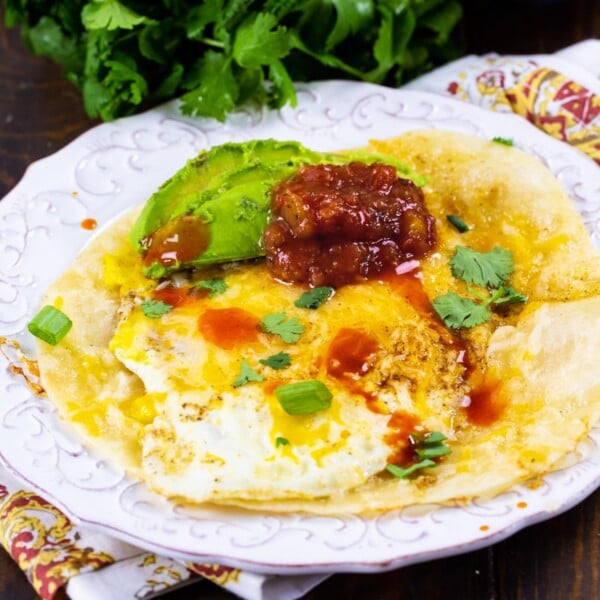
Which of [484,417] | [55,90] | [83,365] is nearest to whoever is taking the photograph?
[484,417]

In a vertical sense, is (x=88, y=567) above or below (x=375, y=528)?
below

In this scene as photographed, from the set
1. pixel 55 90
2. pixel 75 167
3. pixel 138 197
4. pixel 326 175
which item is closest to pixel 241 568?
pixel 326 175

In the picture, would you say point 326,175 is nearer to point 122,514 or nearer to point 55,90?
point 122,514

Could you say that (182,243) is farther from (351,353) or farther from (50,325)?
(351,353)

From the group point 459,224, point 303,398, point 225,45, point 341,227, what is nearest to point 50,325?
point 303,398

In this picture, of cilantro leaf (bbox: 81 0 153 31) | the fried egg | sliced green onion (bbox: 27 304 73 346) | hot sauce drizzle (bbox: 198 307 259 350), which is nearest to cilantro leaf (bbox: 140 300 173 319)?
the fried egg

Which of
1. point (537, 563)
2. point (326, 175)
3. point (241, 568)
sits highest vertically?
point (326, 175)

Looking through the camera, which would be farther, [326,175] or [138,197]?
[138,197]
